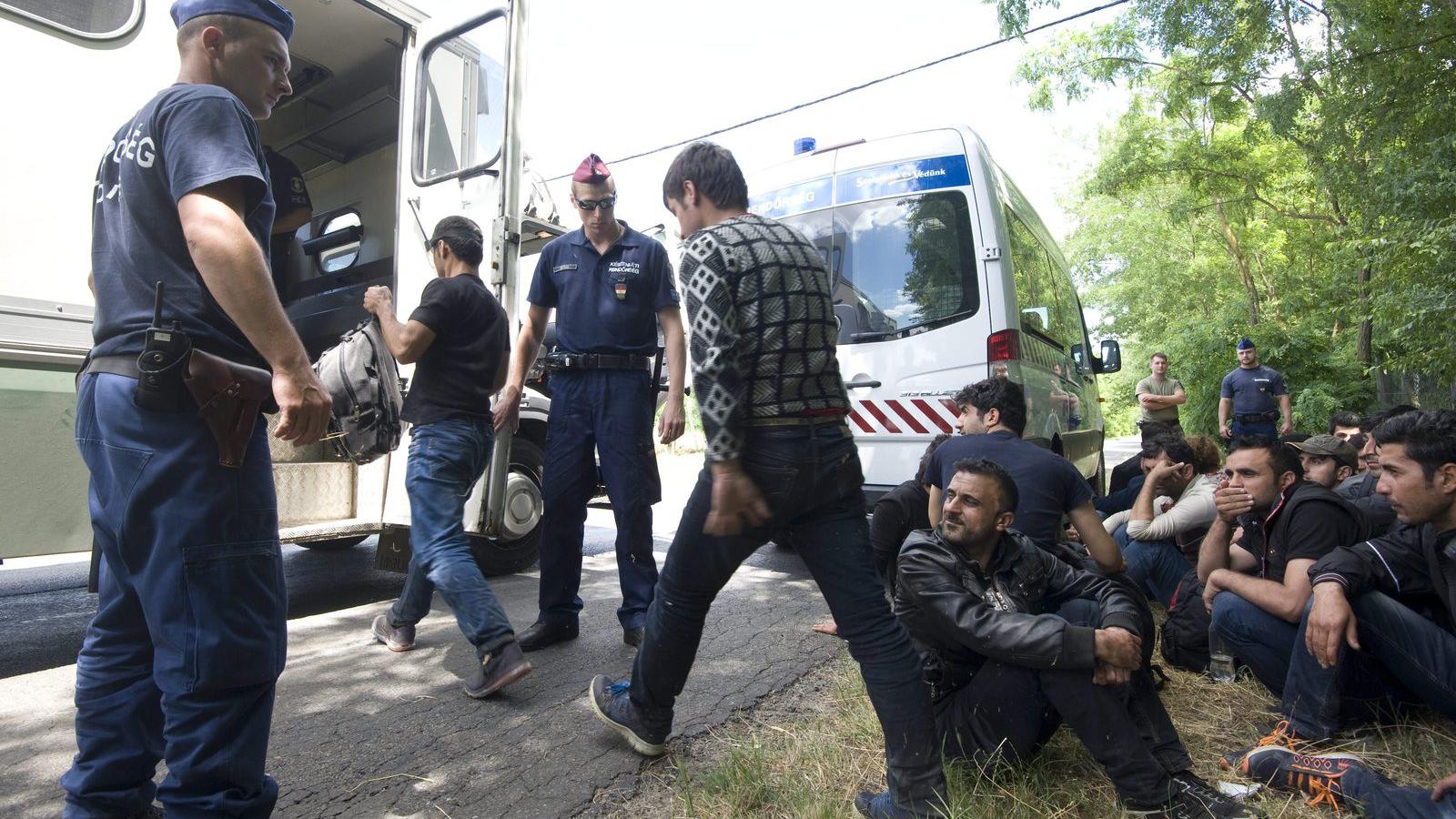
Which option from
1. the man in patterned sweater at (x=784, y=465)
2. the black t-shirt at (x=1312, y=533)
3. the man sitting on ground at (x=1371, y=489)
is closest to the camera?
the man in patterned sweater at (x=784, y=465)

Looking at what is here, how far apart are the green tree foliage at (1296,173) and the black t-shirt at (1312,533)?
605 centimetres

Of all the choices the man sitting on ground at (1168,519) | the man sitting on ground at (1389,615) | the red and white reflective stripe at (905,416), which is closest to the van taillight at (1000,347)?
the red and white reflective stripe at (905,416)

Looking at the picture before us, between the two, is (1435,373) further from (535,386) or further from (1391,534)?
(535,386)

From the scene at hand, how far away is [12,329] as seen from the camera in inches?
126

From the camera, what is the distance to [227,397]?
1654 millimetres

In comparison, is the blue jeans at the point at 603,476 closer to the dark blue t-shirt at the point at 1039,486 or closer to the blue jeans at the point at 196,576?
the dark blue t-shirt at the point at 1039,486

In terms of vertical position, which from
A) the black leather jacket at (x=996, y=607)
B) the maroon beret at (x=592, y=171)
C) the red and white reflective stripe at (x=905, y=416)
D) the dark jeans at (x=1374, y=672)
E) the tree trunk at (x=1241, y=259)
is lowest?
the dark jeans at (x=1374, y=672)

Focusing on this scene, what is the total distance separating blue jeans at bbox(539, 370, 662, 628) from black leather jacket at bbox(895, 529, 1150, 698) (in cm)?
135

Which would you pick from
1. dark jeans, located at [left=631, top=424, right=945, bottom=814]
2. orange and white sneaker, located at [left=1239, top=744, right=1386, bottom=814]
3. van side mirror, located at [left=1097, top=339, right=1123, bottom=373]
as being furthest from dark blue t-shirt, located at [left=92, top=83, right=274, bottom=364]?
van side mirror, located at [left=1097, top=339, right=1123, bottom=373]

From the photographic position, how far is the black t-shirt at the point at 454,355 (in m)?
3.27

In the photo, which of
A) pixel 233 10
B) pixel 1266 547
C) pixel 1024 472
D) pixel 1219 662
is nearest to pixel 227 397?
pixel 233 10

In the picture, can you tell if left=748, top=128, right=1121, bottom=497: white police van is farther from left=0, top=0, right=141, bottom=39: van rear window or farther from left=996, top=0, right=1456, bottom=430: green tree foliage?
left=996, top=0, right=1456, bottom=430: green tree foliage

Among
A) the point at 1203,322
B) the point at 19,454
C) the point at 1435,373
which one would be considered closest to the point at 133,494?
the point at 19,454

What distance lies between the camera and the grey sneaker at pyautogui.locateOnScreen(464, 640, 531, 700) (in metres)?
3.02
